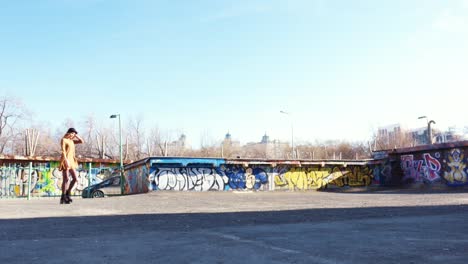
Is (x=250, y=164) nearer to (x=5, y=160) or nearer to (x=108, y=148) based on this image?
(x=5, y=160)

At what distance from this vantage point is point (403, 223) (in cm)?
728

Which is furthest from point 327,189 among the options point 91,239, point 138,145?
point 138,145

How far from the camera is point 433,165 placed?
27.5m

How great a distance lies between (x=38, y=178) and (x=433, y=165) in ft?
94.2

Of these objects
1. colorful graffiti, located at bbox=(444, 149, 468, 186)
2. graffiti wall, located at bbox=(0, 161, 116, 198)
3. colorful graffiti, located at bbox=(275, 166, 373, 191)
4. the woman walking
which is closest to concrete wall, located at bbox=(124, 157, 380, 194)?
colorful graffiti, located at bbox=(275, 166, 373, 191)

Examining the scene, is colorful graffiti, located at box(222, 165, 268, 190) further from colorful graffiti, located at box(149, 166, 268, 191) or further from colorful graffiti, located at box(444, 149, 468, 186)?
colorful graffiti, located at box(444, 149, 468, 186)

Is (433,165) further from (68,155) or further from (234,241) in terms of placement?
(234,241)

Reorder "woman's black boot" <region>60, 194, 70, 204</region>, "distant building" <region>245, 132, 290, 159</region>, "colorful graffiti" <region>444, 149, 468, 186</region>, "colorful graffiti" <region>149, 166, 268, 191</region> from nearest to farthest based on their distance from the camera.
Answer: "woman's black boot" <region>60, 194, 70, 204</region>, "colorful graffiti" <region>149, 166, 268, 191</region>, "colorful graffiti" <region>444, 149, 468, 186</region>, "distant building" <region>245, 132, 290, 159</region>

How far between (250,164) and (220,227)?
823 inches

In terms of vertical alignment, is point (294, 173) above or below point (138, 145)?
below

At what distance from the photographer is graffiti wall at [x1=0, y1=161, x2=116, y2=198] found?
28.2 m

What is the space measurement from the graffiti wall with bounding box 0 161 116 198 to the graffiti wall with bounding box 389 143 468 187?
900 inches

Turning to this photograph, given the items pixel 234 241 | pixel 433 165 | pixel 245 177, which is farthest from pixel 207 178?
pixel 234 241

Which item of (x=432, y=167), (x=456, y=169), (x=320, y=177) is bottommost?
(x=320, y=177)
